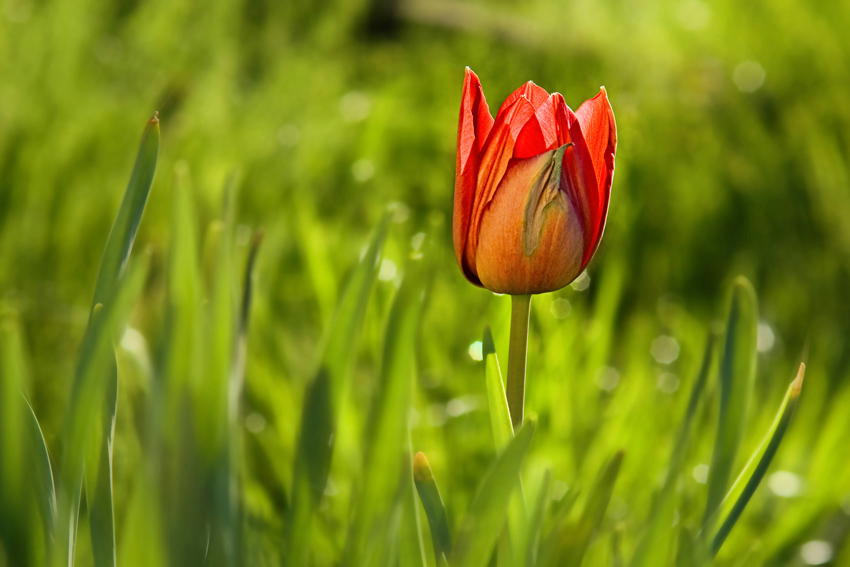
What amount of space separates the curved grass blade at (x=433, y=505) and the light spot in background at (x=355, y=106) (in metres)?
1.39

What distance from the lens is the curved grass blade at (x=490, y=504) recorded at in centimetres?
35

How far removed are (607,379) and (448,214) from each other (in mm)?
345

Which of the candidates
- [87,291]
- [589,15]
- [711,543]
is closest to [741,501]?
[711,543]

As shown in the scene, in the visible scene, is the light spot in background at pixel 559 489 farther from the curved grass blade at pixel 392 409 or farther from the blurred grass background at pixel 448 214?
the curved grass blade at pixel 392 409

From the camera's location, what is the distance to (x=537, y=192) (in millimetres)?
398

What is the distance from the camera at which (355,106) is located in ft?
6.34

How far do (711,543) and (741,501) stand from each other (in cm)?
3

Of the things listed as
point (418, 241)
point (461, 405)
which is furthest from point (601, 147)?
point (461, 405)

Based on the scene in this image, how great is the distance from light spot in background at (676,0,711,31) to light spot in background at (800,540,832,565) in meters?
1.63

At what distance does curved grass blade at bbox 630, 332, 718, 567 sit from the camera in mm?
429

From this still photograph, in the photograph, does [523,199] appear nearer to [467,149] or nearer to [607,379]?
[467,149]

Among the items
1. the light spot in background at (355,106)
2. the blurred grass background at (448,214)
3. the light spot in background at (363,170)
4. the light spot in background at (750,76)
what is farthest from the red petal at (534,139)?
the light spot in background at (750,76)

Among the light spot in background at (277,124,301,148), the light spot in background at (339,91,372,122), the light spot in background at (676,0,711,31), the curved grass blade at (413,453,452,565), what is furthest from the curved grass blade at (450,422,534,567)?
the light spot in background at (676,0,711,31)

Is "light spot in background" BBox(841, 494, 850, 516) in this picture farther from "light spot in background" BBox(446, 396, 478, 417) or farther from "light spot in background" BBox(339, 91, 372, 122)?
"light spot in background" BBox(339, 91, 372, 122)
